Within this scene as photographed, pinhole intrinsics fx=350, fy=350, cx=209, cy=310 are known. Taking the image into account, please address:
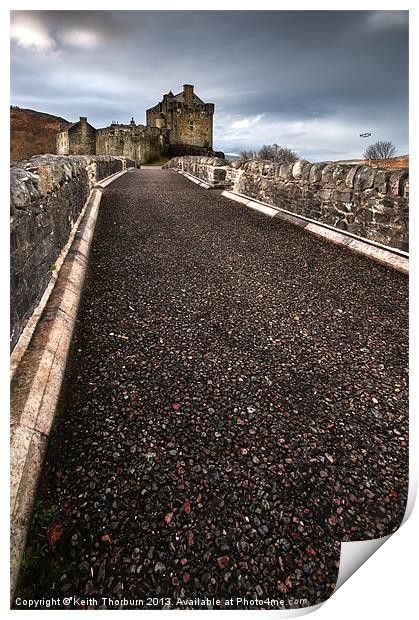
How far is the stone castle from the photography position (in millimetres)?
44844

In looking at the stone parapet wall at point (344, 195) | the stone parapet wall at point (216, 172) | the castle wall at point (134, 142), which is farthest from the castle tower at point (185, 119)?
the stone parapet wall at point (344, 195)

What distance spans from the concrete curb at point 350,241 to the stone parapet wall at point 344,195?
99mm

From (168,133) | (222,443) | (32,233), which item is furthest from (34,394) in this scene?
(168,133)

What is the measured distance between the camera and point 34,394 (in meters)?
1.80

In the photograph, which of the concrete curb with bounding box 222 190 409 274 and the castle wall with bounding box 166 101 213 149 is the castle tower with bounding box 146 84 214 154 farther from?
the concrete curb with bounding box 222 190 409 274

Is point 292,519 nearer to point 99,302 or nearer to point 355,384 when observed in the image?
point 355,384

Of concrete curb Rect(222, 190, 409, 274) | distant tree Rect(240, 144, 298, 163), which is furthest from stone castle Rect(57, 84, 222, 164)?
concrete curb Rect(222, 190, 409, 274)

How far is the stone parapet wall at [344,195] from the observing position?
4.21m

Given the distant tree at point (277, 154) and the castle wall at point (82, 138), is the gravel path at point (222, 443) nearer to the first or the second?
the distant tree at point (277, 154)

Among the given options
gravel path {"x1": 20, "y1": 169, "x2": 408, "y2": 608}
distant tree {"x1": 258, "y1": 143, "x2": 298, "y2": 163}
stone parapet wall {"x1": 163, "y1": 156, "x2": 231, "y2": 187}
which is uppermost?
distant tree {"x1": 258, "y1": 143, "x2": 298, "y2": 163}

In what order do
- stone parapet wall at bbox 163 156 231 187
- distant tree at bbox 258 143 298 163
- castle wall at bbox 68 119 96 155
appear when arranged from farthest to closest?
castle wall at bbox 68 119 96 155 < distant tree at bbox 258 143 298 163 < stone parapet wall at bbox 163 156 231 187

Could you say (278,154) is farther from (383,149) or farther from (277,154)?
(383,149)

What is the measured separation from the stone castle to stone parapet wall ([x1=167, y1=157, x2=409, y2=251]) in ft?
134

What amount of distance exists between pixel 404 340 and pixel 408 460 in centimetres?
127
